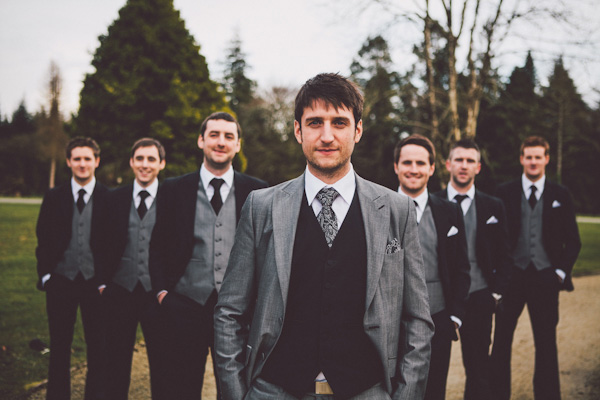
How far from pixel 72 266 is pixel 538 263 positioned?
15.7 feet

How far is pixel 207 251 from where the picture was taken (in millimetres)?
3271

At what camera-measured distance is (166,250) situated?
11.1 feet

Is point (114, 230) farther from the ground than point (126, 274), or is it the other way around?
point (114, 230)

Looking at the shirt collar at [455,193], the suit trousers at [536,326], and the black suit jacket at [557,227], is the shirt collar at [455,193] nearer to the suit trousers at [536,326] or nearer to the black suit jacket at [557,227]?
the black suit jacket at [557,227]

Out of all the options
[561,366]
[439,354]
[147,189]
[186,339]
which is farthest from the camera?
[561,366]

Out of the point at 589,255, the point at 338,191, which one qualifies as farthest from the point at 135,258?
the point at 589,255

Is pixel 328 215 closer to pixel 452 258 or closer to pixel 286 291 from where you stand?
pixel 286 291

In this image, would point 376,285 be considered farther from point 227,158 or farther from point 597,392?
point 597,392

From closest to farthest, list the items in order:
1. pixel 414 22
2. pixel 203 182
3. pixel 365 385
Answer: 1. pixel 365 385
2. pixel 203 182
3. pixel 414 22

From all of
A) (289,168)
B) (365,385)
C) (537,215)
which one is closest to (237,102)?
(289,168)

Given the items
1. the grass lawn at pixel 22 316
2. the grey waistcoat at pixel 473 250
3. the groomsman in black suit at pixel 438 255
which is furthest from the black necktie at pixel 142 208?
the grey waistcoat at pixel 473 250

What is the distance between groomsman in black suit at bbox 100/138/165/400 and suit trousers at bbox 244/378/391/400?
224cm

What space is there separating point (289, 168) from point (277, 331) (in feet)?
86.8

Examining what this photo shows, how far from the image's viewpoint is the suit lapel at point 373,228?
1.81 metres
